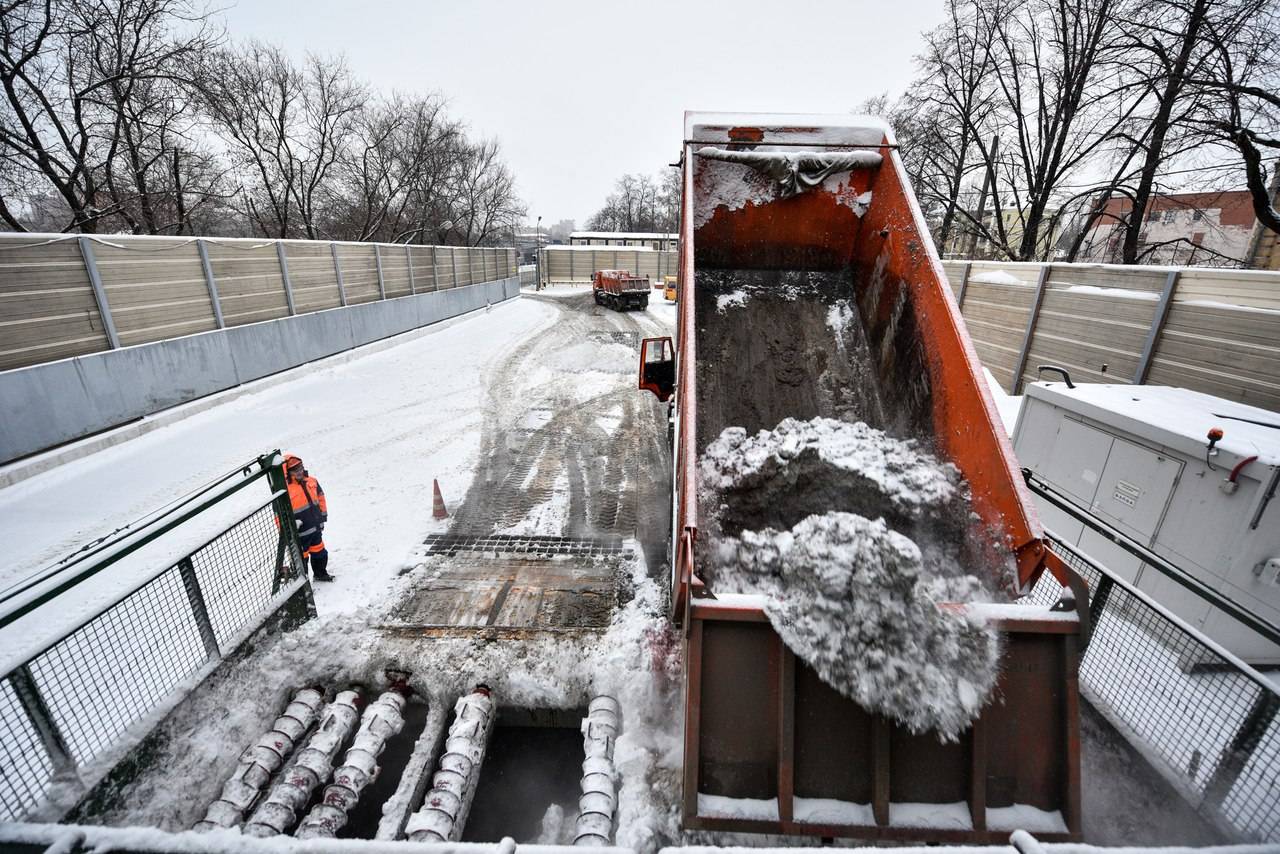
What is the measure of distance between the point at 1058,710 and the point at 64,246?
10.9 meters

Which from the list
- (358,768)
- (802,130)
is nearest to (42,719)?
(358,768)

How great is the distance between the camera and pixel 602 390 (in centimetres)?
1096

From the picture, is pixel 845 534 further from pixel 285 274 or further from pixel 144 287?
pixel 285 274

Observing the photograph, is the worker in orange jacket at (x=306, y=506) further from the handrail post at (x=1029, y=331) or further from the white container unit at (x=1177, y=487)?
the handrail post at (x=1029, y=331)

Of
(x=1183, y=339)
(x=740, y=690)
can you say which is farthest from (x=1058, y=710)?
(x=1183, y=339)

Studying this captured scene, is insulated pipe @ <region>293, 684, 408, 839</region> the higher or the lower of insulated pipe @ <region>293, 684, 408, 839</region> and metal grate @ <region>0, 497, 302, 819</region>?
the lower

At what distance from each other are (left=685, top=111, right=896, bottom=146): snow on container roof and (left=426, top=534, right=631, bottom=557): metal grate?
386 centimetres

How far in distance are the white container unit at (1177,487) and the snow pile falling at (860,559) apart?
2051mm

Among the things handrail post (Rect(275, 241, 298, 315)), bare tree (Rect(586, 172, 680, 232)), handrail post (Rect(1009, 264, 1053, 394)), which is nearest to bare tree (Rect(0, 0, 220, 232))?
handrail post (Rect(275, 241, 298, 315))

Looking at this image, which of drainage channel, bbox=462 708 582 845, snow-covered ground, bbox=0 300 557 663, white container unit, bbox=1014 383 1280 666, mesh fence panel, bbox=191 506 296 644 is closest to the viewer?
drainage channel, bbox=462 708 582 845

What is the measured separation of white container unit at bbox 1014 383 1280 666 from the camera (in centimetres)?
345

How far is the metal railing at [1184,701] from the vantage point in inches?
83.0

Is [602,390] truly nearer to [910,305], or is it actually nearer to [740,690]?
[910,305]

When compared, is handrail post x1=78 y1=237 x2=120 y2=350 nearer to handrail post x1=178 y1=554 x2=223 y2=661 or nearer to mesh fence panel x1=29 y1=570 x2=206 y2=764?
mesh fence panel x1=29 y1=570 x2=206 y2=764
